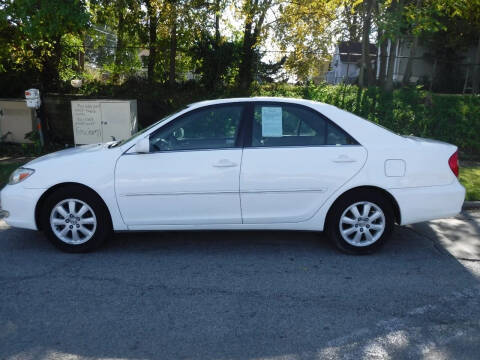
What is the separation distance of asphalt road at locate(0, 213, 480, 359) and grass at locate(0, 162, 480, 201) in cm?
201

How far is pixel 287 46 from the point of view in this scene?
10.8 m

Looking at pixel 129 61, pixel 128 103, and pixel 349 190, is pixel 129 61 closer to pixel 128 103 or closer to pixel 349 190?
pixel 128 103

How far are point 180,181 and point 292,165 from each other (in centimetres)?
114

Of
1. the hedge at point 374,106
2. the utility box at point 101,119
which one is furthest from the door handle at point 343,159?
the hedge at point 374,106

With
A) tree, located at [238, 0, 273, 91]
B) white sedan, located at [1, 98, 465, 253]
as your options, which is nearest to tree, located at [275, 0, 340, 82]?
tree, located at [238, 0, 273, 91]

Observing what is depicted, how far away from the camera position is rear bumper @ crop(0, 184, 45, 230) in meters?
4.57

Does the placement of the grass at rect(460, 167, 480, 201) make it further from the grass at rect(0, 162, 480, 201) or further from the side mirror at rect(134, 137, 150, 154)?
the side mirror at rect(134, 137, 150, 154)

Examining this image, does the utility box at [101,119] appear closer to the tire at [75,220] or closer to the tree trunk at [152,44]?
the tree trunk at [152,44]

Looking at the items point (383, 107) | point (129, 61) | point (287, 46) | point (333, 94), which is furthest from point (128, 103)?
point (383, 107)

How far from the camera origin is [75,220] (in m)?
4.62

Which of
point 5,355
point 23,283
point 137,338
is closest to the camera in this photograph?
point 5,355

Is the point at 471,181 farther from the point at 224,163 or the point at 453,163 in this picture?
the point at 224,163

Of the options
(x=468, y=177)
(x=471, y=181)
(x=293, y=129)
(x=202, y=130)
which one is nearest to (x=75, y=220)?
(x=202, y=130)

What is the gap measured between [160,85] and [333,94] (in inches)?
174
